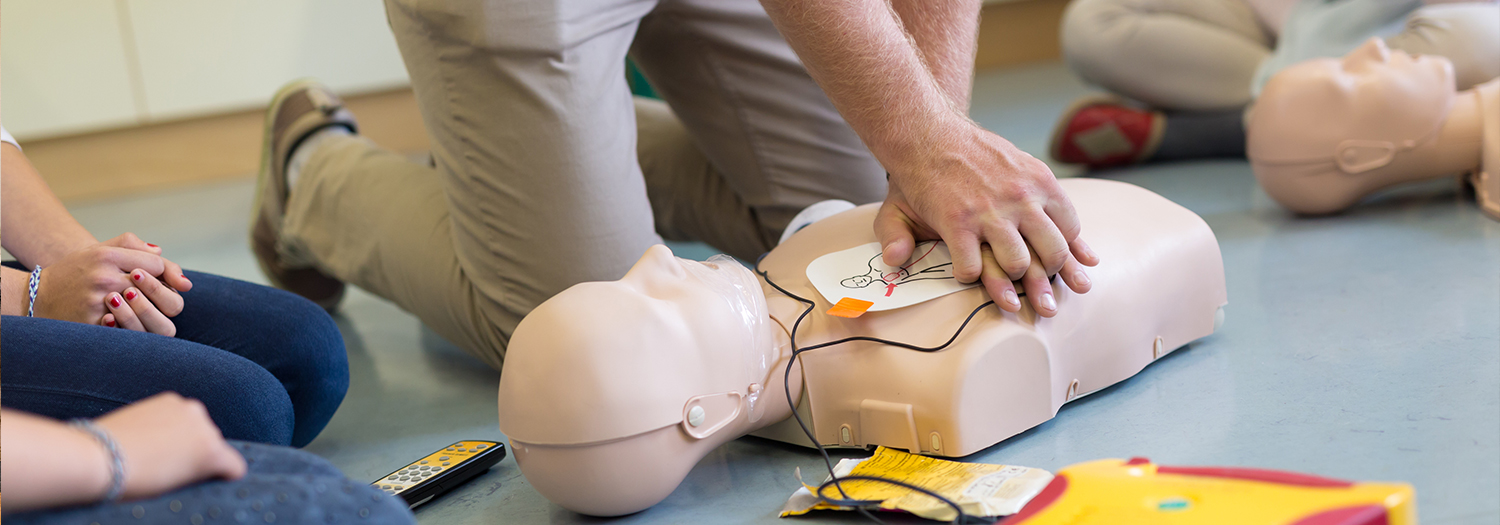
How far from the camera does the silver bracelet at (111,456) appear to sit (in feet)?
1.71

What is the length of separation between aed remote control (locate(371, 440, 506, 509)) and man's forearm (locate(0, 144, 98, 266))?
376 mm

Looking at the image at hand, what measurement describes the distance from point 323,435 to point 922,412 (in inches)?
26.2

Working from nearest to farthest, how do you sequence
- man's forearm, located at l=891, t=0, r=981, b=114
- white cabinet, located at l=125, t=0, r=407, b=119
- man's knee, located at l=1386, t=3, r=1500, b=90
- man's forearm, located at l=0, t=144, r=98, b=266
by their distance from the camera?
man's forearm, located at l=0, t=144, r=98, b=266
man's forearm, located at l=891, t=0, r=981, b=114
man's knee, located at l=1386, t=3, r=1500, b=90
white cabinet, located at l=125, t=0, r=407, b=119

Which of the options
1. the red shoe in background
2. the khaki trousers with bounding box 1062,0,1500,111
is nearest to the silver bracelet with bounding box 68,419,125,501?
the red shoe in background

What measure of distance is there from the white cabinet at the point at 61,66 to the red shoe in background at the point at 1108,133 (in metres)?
2.54

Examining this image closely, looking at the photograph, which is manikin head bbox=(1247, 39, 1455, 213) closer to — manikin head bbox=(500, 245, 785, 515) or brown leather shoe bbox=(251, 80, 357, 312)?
manikin head bbox=(500, 245, 785, 515)

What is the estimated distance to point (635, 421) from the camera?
29.2 inches

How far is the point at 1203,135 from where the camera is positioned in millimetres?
1911

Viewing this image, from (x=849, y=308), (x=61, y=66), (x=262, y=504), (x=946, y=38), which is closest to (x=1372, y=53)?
(x=946, y=38)

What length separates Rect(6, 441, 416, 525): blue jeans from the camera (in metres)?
0.53

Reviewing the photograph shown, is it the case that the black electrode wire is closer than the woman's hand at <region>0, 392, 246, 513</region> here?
No

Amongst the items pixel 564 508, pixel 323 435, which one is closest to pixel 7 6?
pixel 323 435

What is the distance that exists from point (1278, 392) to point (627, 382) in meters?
0.57

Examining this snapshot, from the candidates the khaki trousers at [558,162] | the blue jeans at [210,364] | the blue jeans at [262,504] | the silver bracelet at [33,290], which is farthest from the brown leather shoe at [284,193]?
the blue jeans at [262,504]
